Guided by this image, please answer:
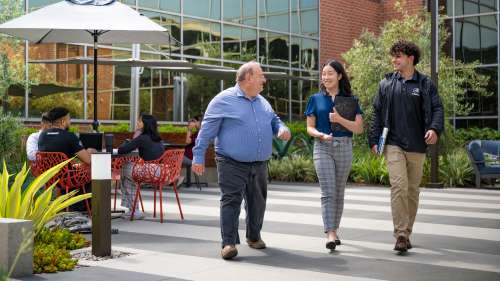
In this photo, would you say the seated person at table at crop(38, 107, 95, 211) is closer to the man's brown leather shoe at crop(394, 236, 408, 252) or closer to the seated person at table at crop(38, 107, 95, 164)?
the seated person at table at crop(38, 107, 95, 164)

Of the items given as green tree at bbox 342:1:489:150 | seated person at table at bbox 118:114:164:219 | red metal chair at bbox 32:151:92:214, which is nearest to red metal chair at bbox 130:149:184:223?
seated person at table at bbox 118:114:164:219

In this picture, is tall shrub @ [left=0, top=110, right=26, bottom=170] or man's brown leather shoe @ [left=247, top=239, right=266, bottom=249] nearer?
man's brown leather shoe @ [left=247, top=239, right=266, bottom=249]

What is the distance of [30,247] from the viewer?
618cm

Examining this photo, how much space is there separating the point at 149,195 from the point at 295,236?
604 cm

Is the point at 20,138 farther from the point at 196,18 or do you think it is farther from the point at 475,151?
the point at 196,18

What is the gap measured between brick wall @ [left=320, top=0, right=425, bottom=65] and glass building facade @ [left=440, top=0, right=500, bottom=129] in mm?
1532

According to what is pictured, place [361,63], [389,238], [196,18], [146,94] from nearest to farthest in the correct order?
1. [389,238]
2. [361,63]
3. [146,94]
4. [196,18]

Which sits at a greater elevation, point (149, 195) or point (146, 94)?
point (146, 94)

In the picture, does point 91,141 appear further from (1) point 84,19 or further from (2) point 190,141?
(2) point 190,141

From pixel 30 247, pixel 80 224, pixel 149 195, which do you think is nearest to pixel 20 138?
pixel 149 195

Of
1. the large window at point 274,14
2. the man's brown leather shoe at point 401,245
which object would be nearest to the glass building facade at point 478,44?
the large window at point 274,14

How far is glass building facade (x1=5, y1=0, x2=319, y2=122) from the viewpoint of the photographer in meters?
20.2

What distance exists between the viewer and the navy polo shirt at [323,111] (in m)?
7.77

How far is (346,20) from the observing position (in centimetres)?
2956
